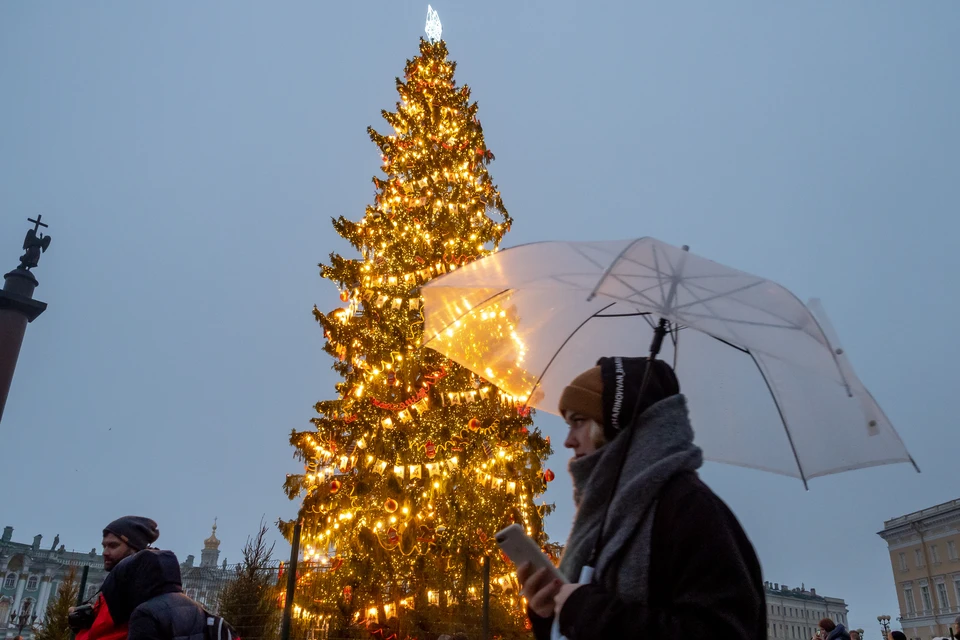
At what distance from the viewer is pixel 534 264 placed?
2.93 meters

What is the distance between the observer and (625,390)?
1881 mm

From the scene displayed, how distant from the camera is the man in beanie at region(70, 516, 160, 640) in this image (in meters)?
3.38

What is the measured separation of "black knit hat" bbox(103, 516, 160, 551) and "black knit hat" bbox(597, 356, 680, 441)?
319 cm

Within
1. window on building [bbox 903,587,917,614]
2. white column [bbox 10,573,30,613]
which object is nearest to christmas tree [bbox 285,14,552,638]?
window on building [bbox 903,587,917,614]

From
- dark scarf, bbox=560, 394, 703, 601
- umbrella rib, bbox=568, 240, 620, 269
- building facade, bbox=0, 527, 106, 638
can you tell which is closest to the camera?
dark scarf, bbox=560, 394, 703, 601

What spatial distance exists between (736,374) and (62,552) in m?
84.2

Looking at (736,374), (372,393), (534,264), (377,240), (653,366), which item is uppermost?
(377,240)

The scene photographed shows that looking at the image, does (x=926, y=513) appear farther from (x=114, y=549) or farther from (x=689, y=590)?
(x=689, y=590)

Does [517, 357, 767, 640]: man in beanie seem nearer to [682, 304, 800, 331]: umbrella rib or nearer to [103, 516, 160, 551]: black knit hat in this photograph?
[682, 304, 800, 331]: umbrella rib

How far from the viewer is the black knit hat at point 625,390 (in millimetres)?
1858

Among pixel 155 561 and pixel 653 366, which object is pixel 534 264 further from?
pixel 155 561

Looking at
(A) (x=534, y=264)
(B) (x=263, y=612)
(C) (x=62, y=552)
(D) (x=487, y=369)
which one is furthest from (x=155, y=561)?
(C) (x=62, y=552)

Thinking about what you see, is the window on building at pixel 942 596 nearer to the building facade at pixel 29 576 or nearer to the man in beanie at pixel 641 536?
the man in beanie at pixel 641 536

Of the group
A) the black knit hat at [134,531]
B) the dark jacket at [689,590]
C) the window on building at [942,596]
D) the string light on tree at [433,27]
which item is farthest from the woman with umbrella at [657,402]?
the window on building at [942,596]
